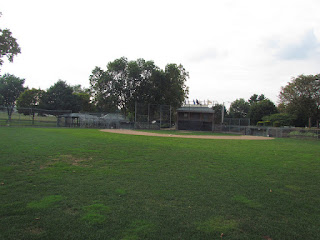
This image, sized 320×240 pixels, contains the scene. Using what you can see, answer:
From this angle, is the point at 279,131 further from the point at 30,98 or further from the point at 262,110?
the point at 30,98

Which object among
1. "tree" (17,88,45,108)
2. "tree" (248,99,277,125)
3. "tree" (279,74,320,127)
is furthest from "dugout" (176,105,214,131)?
"tree" (17,88,45,108)

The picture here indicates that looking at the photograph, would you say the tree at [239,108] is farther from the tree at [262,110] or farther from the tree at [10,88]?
the tree at [10,88]

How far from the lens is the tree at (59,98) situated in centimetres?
4284

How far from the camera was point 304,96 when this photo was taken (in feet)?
122

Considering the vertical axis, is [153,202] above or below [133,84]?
below

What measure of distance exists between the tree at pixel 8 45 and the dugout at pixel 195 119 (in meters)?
25.7

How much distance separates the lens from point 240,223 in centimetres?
333

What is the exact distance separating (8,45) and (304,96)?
40.6 m

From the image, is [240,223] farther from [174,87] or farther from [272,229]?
[174,87]

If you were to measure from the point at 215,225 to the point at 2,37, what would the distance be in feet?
59.9

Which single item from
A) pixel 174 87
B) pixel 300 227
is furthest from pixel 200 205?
pixel 174 87

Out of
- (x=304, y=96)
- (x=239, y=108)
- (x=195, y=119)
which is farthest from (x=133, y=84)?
(x=239, y=108)

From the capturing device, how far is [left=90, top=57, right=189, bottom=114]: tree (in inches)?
1459

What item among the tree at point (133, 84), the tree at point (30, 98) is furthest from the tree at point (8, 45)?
the tree at point (30, 98)
